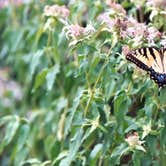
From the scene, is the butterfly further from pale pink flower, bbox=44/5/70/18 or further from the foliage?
pale pink flower, bbox=44/5/70/18

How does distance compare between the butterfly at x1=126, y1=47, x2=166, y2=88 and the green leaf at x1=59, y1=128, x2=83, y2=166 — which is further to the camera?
the green leaf at x1=59, y1=128, x2=83, y2=166

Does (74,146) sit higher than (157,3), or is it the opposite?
(157,3)

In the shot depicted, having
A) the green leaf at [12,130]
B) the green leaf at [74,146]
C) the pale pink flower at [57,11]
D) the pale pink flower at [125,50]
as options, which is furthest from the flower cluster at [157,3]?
the green leaf at [12,130]

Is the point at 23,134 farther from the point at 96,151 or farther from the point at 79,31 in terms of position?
the point at 79,31

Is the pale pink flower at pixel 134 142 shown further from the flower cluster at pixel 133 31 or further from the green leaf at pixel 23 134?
the green leaf at pixel 23 134

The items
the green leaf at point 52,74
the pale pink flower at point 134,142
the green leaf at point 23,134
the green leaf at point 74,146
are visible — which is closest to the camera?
the pale pink flower at point 134,142

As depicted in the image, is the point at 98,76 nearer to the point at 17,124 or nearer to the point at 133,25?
the point at 133,25

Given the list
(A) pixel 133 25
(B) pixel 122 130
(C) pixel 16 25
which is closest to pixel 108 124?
(B) pixel 122 130

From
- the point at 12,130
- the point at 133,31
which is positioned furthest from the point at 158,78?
the point at 12,130

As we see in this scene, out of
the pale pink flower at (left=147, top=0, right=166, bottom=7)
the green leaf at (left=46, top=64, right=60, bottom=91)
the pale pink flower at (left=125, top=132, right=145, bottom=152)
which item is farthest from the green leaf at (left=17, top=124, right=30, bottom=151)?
the pale pink flower at (left=147, top=0, right=166, bottom=7)
